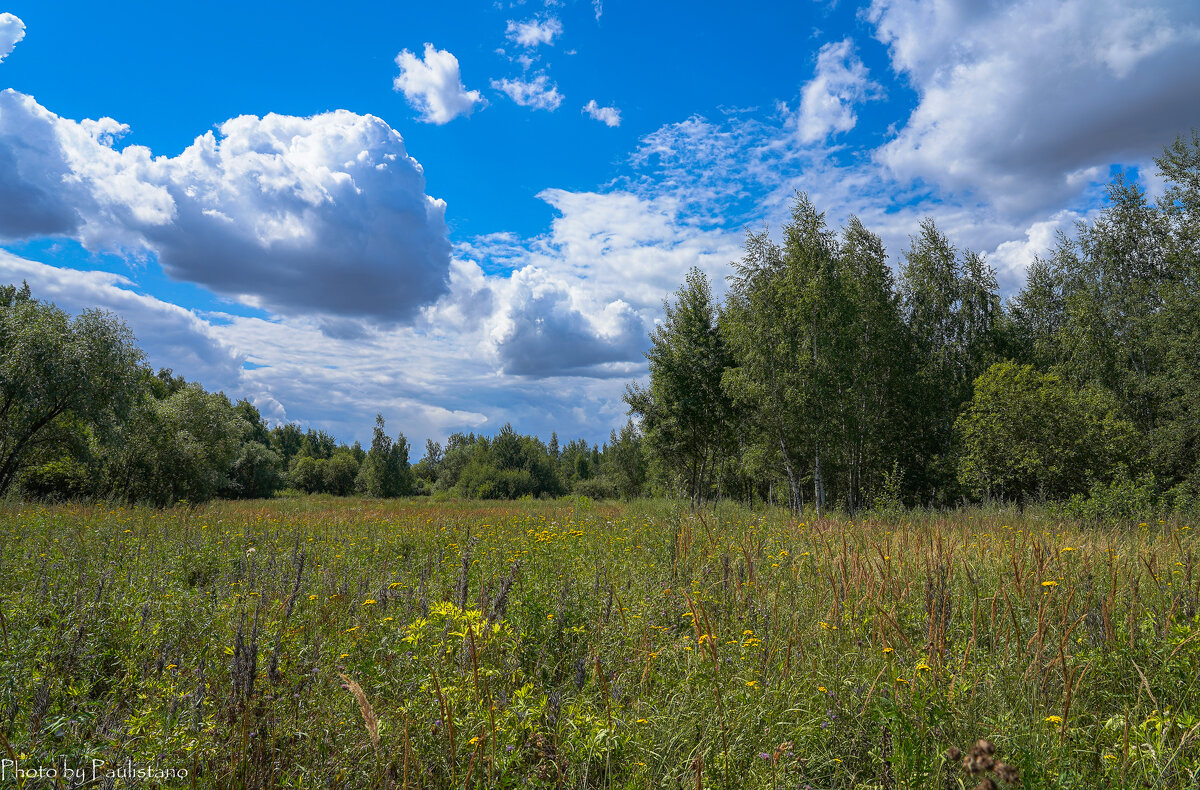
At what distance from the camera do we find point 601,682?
2.97 meters

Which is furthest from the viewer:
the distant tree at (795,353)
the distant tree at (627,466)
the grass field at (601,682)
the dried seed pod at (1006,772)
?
the distant tree at (627,466)

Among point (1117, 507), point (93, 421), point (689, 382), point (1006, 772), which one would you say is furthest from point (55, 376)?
point (1117, 507)

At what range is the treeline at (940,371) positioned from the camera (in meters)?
21.3

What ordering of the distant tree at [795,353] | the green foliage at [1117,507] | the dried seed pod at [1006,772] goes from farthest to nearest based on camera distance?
the distant tree at [795,353]
the green foliage at [1117,507]
the dried seed pod at [1006,772]

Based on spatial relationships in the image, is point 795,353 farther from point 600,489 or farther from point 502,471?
point 502,471

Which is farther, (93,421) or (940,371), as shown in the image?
(940,371)

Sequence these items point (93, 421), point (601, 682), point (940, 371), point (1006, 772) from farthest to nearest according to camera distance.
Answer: point (940, 371) < point (93, 421) < point (601, 682) < point (1006, 772)

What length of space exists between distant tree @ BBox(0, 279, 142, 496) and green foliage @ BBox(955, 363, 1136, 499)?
129 feet

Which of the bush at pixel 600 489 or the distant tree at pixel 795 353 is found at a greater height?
the distant tree at pixel 795 353

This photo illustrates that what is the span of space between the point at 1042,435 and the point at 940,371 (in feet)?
25.8

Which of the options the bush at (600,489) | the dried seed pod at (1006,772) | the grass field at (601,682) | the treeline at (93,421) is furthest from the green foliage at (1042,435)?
the bush at (600,489)

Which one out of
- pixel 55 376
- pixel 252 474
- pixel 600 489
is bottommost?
pixel 600 489

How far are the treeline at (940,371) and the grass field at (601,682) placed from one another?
14720 millimetres

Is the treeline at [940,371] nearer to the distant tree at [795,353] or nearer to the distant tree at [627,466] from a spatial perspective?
the distant tree at [795,353]
